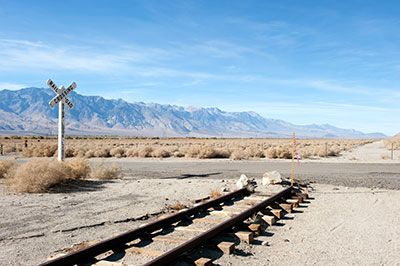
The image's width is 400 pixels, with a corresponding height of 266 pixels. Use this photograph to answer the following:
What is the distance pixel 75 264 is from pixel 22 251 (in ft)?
5.52

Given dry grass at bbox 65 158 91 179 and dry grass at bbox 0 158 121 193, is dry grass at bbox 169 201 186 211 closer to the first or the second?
dry grass at bbox 0 158 121 193

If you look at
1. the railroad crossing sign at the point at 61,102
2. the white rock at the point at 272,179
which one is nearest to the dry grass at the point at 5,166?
the railroad crossing sign at the point at 61,102

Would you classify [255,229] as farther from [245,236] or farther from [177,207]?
[177,207]

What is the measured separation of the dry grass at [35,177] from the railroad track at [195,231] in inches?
248

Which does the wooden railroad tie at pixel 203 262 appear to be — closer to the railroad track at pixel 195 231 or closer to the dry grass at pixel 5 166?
the railroad track at pixel 195 231

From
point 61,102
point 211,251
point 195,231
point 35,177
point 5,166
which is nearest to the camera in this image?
point 211,251

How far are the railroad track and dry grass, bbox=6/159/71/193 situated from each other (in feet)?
20.7

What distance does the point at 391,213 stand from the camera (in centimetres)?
998

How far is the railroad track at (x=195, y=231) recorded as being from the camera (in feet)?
18.5

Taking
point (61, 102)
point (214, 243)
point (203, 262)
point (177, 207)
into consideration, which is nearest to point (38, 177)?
point (61, 102)

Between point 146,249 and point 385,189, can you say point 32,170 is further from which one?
point 385,189

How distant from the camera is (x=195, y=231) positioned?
24.8 ft

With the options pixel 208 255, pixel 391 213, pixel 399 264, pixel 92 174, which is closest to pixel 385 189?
pixel 391 213

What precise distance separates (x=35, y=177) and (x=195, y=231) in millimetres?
7710
